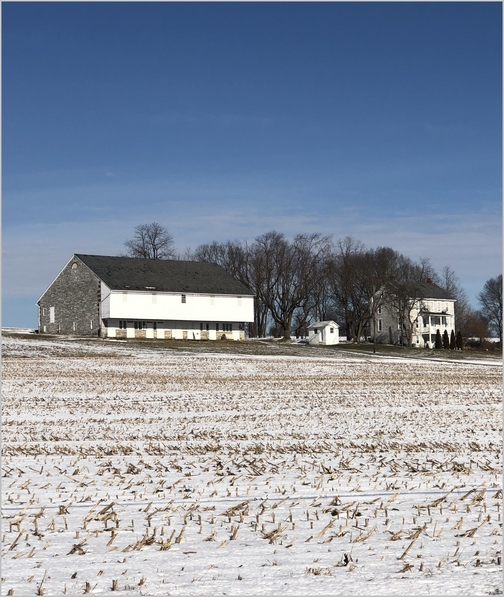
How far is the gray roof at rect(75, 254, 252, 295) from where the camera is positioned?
7775 cm

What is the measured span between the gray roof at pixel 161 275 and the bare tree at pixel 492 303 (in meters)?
63.4

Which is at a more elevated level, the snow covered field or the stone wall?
the stone wall

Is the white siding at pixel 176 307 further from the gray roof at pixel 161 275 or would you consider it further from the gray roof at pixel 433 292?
the gray roof at pixel 433 292

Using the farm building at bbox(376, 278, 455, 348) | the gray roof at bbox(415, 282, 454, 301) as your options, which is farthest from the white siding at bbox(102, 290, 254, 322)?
the gray roof at bbox(415, 282, 454, 301)

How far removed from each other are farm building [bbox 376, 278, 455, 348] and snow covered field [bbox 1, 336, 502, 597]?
7229 cm

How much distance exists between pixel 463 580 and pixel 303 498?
10.6ft

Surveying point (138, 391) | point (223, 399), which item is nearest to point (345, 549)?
point (223, 399)

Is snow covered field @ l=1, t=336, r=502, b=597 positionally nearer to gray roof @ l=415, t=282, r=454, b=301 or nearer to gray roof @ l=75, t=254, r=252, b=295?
gray roof @ l=75, t=254, r=252, b=295

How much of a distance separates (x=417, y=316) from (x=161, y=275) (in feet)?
105

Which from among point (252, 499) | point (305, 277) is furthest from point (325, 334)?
point (252, 499)

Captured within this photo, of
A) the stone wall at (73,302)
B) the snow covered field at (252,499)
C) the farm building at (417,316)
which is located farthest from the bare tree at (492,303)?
the snow covered field at (252,499)

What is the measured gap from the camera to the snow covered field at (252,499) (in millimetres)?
6145

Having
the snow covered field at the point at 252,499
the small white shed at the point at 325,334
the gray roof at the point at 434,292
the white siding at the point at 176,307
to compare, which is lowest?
the snow covered field at the point at 252,499

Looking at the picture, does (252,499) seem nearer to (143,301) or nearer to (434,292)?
(143,301)
